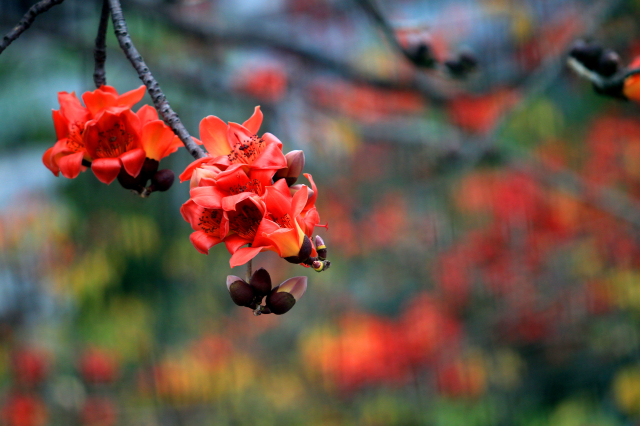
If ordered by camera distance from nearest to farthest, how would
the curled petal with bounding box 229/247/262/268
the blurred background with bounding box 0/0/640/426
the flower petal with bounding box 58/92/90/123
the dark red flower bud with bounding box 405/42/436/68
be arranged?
the curled petal with bounding box 229/247/262/268 → the flower petal with bounding box 58/92/90/123 → the dark red flower bud with bounding box 405/42/436/68 → the blurred background with bounding box 0/0/640/426

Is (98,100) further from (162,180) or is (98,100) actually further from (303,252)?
(303,252)

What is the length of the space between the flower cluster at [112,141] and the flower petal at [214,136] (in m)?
0.03

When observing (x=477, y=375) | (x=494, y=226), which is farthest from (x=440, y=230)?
(x=477, y=375)

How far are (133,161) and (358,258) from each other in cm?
165

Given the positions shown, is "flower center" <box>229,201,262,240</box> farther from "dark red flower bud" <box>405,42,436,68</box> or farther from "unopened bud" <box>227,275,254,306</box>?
"dark red flower bud" <box>405,42,436,68</box>

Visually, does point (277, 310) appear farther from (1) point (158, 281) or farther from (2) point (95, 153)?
(1) point (158, 281)

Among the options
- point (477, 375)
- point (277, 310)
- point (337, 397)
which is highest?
point (277, 310)

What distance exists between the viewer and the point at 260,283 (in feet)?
0.91

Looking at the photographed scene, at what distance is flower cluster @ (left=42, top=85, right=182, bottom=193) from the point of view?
329 mm

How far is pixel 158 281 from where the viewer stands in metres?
1.85

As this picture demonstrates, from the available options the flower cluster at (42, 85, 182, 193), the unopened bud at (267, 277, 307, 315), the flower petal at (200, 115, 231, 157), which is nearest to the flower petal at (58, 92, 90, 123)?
the flower cluster at (42, 85, 182, 193)

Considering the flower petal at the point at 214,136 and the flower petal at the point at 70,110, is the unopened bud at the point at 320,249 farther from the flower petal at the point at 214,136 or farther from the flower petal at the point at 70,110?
the flower petal at the point at 70,110

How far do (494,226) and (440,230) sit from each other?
209mm

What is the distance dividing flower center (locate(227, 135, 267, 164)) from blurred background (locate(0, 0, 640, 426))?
119cm
